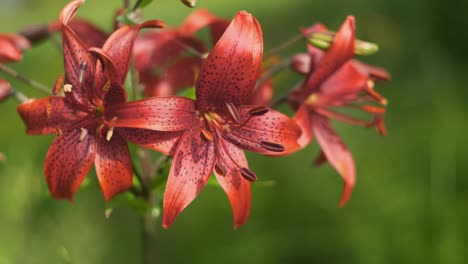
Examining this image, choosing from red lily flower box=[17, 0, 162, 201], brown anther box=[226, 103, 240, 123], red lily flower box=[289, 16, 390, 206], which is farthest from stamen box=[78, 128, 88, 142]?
red lily flower box=[289, 16, 390, 206]

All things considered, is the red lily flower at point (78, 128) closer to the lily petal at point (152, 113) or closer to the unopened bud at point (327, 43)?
the lily petal at point (152, 113)

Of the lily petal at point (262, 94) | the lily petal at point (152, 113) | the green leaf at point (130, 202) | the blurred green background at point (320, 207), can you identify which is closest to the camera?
the lily petal at point (152, 113)

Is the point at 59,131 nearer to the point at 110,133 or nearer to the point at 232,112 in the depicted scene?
the point at 110,133

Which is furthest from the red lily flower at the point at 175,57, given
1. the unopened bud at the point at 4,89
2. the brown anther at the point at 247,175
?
the brown anther at the point at 247,175

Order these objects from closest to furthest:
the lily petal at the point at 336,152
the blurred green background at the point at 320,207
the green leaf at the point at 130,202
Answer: the green leaf at the point at 130,202, the lily petal at the point at 336,152, the blurred green background at the point at 320,207

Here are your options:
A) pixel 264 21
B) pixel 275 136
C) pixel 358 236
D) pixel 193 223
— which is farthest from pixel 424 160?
pixel 264 21

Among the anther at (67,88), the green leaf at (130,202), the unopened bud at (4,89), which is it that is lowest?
the green leaf at (130,202)

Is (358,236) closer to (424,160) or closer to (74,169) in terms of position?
(424,160)

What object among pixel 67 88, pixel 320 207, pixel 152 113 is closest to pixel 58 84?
pixel 67 88
